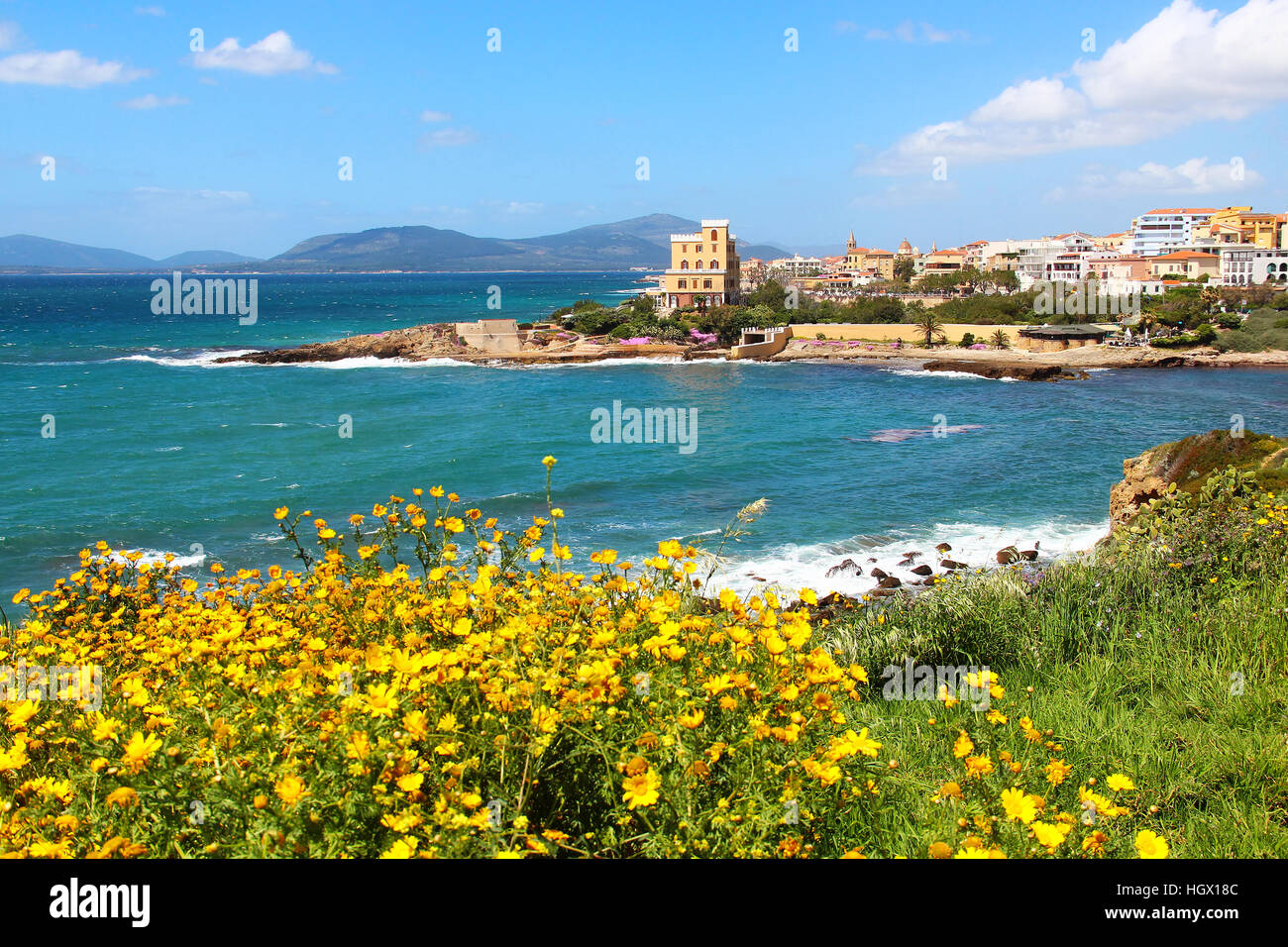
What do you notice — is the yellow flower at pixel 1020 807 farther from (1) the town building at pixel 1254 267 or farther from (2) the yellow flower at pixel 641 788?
(1) the town building at pixel 1254 267

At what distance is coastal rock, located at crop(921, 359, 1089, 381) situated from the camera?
44.6 meters

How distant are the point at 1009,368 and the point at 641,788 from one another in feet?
157

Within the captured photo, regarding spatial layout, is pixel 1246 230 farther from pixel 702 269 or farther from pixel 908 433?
pixel 908 433

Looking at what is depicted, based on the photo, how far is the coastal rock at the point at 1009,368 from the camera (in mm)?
44625

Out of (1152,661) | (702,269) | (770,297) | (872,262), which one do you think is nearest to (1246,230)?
(872,262)

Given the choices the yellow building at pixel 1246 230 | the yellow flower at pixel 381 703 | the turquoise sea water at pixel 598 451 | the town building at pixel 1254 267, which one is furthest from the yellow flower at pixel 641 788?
the yellow building at pixel 1246 230

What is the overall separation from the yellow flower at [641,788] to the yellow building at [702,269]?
67247 mm

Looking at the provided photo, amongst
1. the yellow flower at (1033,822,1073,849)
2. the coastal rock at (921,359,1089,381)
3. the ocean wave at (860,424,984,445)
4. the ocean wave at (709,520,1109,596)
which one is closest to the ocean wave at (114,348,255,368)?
the ocean wave at (860,424,984,445)

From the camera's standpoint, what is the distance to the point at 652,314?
6322cm

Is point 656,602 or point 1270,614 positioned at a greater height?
point 656,602

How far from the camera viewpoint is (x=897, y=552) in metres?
16.6

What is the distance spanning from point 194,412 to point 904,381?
31852 mm
